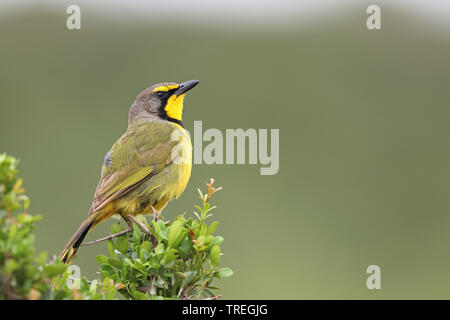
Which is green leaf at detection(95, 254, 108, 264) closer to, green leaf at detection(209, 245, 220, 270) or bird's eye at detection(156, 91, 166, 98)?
green leaf at detection(209, 245, 220, 270)

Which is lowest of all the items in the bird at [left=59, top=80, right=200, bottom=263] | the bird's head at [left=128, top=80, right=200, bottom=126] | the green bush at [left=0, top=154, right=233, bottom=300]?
the green bush at [left=0, top=154, right=233, bottom=300]

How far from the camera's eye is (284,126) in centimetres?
1494

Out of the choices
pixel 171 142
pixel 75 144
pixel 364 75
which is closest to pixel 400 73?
pixel 364 75

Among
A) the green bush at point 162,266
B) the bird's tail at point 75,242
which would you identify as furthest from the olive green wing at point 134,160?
the green bush at point 162,266

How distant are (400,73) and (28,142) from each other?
9.07 m

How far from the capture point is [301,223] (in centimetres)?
1332

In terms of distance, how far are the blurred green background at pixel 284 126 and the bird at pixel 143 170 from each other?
544 centimetres

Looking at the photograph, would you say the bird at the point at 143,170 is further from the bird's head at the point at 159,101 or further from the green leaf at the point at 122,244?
the green leaf at the point at 122,244

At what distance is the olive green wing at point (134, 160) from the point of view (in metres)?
4.36

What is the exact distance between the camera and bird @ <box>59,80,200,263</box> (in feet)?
14.3

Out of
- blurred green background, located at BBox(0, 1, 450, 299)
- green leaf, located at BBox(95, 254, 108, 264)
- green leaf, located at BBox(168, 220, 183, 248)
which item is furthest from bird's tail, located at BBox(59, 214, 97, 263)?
blurred green background, located at BBox(0, 1, 450, 299)

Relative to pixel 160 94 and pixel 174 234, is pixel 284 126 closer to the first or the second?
pixel 160 94

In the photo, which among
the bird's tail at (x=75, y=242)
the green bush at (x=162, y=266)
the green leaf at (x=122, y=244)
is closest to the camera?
the green bush at (x=162, y=266)

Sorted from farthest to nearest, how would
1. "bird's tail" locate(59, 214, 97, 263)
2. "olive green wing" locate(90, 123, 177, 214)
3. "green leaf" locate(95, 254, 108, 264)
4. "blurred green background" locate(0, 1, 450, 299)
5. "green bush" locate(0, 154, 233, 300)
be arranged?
1. "blurred green background" locate(0, 1, 450, 299)
2. "olive green wing" locate(90, 123, 177, 214)
3. "bird's tail" locate(59, 214, 97, 263)
4. "green leaf" locate(95, 254, 108, 264)
5. "green bush" locate(0, 154, 233, 300)
